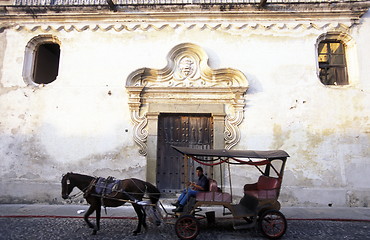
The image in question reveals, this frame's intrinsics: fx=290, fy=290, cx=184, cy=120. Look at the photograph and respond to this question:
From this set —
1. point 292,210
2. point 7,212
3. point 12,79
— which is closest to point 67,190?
point 7,212

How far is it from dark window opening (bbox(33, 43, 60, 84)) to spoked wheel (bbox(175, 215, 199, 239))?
23.5 feet

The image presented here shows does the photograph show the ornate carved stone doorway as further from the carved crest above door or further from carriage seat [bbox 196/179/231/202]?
carriage seat [bbox 196/179/231/202]

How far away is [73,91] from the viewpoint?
905 centimetres

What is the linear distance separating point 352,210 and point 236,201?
3117 millimetres

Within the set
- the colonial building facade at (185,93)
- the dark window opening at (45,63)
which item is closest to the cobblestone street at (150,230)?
the colonial building facade at (185,93)

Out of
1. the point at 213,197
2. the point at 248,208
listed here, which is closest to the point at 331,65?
the point at 248,208

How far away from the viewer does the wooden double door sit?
28.5 ft

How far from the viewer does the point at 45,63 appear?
10.8m

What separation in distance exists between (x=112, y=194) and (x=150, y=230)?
1.11 meters

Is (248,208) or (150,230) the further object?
(150,230)

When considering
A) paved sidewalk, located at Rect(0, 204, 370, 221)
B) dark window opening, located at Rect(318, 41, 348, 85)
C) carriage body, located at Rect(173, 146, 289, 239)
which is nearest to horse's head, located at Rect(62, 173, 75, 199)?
paved sidewalk, located at Rect(0, 204, 370, 221)

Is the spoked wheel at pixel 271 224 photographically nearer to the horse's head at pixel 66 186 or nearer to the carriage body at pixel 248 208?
the carriage body at pixel 248 208

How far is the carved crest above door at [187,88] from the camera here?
28.6ft

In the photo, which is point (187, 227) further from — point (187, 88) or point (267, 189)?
point (187, 88)
